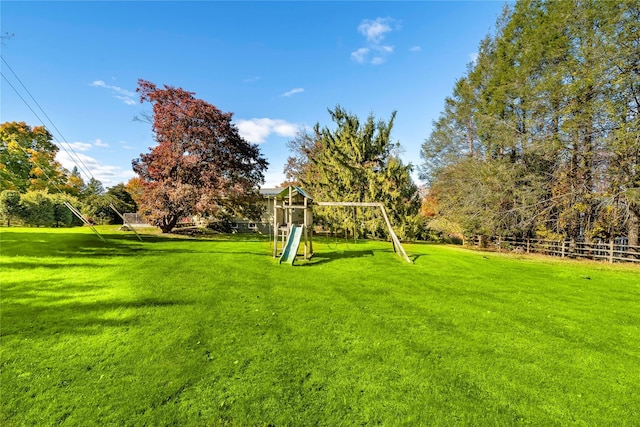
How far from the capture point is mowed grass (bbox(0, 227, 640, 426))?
120 inches

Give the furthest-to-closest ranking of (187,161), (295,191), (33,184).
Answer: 1. (33,184)
2. (187,161)
3. (295,191)

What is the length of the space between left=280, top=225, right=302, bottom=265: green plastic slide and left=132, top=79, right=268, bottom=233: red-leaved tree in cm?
887

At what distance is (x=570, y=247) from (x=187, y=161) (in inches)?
936

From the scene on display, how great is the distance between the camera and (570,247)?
1644cm

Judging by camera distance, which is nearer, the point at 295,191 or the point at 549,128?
the point at 295,191

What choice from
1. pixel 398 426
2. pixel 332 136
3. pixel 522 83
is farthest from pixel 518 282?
pixel 332 136

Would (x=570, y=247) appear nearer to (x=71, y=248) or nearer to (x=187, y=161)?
(x=187, y=161)

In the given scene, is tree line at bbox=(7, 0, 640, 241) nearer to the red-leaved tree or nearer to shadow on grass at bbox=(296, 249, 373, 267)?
the red-leaved tree

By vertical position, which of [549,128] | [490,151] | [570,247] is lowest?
[570,247]

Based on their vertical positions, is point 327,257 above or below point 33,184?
below

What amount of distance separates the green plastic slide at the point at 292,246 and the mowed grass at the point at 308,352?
102 inches

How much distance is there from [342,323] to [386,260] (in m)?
7.19

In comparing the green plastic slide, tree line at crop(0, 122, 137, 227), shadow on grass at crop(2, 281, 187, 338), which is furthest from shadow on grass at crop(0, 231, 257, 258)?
tree line at crop(0, 122, 137, 227)

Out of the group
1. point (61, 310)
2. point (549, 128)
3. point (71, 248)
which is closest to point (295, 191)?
point (61, 310)
